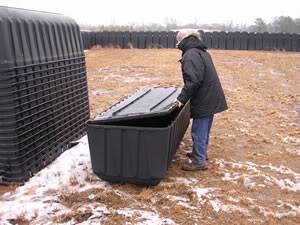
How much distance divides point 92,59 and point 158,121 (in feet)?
58.5

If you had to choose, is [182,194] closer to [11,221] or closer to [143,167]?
[143,167]

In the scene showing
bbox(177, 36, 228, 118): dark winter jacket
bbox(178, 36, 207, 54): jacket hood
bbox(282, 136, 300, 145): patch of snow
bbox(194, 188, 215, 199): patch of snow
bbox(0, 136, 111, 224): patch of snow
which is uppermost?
bbox(178, 36, 207, 54): jacket hood

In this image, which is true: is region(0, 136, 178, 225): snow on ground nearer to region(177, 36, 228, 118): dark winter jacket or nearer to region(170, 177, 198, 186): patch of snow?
region(170, 177, 198, 186): patch of snow

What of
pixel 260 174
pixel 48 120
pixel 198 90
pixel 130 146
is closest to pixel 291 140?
pixel 260 174

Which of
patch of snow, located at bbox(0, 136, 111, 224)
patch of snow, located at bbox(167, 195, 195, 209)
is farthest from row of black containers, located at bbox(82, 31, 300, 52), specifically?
patch of snow, located at bbox(167, 195, 195, 209)

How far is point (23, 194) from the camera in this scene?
500 cm

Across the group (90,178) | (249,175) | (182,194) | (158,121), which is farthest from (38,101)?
(249,175)

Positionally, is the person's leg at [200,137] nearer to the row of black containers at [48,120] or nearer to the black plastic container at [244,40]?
the row of black containers at [48,120]

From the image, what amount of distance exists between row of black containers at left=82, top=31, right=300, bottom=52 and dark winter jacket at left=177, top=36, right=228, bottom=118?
22481mm

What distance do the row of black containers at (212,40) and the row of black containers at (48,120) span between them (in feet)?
73.4

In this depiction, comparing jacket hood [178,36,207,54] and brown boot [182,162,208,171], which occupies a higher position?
jacket hood [178,36,207,54]

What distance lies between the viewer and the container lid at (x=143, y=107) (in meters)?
5.03

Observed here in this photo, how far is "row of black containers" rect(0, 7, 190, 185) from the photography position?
4984 mm

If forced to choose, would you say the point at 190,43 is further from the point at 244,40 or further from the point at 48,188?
the point at 244,40
